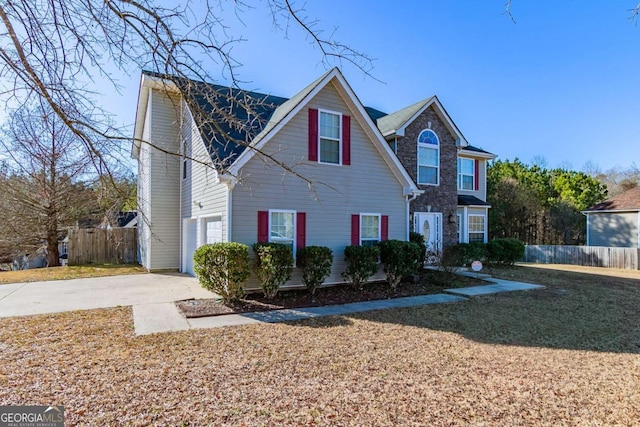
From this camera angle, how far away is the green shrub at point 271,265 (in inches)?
342

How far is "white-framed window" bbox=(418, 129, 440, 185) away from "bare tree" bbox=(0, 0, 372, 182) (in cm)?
1212

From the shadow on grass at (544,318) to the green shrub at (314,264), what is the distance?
196 centimetres

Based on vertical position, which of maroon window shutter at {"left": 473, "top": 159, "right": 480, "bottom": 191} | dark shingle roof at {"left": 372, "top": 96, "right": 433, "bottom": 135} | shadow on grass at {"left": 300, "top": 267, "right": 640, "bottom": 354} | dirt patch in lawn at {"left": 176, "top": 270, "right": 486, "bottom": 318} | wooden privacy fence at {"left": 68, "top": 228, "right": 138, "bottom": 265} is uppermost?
dark shingle roof at {"left": 372, "top": 96, "right": 433, "bottom": 135}

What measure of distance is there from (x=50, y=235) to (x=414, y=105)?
1895 cm

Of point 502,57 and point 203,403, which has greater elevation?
point 502,57

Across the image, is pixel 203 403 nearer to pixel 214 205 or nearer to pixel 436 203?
pixel 214 205

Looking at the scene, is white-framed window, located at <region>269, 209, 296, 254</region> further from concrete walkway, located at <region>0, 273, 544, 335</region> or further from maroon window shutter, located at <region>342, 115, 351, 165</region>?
maroon window shutter, located at <region>342, 115, 351, 165</region>

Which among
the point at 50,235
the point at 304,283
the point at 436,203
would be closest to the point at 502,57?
the point at 436,203

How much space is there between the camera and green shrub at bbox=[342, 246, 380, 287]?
10203 millimetres

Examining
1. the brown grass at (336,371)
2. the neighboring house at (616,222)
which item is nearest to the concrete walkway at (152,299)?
the brown grass at (336,371)

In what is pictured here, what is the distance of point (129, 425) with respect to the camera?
3281 millimetres

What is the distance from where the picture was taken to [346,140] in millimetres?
10984

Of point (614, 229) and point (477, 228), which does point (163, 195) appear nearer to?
point (477, 228)

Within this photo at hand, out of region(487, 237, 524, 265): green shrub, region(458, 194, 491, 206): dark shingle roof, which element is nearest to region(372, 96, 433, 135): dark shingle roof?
region(458, 194, 491, 206): dark shingle roof
